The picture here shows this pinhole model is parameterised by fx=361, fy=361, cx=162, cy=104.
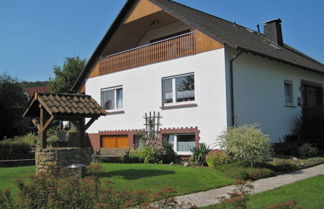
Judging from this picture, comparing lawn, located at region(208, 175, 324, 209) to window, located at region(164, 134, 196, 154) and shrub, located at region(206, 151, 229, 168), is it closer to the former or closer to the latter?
shrub, located at region(206, 151, 229, 168)

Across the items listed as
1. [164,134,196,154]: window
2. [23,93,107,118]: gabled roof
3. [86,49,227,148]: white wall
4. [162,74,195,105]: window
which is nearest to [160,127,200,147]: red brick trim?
[86,49,227,148]: white wall

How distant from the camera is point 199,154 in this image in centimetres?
1471

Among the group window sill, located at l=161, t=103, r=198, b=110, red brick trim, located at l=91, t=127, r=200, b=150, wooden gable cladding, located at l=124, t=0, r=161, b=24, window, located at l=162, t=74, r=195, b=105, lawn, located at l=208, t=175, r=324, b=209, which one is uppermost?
wooden gable cladding, located at l=124, t=0, r=161, b=24

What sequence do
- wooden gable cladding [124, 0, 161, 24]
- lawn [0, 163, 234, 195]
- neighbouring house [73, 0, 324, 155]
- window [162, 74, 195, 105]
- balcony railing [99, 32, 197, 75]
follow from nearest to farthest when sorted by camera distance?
lawn [0, 163, 234, 195]
neighbouring house [73, 0, 324, 155]
window [162, 74, 195, 105]
balcony railing [99, 32, 197, 75]
wooden gable cladding [124, 0, 161, 24]

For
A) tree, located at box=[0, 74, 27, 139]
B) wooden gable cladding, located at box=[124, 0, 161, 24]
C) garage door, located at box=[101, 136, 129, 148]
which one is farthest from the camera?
tree, located at box=[0, 74, 27, 139]

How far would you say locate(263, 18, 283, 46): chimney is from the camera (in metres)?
23.2

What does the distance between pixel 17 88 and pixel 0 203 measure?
3066 centimetres

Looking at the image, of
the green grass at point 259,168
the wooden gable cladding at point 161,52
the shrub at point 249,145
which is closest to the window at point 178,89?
the wooden gable cladding at point 161,52

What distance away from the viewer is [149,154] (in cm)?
1551

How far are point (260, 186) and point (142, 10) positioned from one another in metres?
12.1

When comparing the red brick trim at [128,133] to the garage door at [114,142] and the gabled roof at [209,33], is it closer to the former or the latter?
the garage door at [114,142]

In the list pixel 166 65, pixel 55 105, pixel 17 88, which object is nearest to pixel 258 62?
pixel 166 65

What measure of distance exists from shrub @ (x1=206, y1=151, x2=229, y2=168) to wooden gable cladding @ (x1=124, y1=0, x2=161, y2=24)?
8.03 meters

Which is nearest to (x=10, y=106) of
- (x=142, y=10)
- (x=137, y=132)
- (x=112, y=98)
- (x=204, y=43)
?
(x=112, y=98)
